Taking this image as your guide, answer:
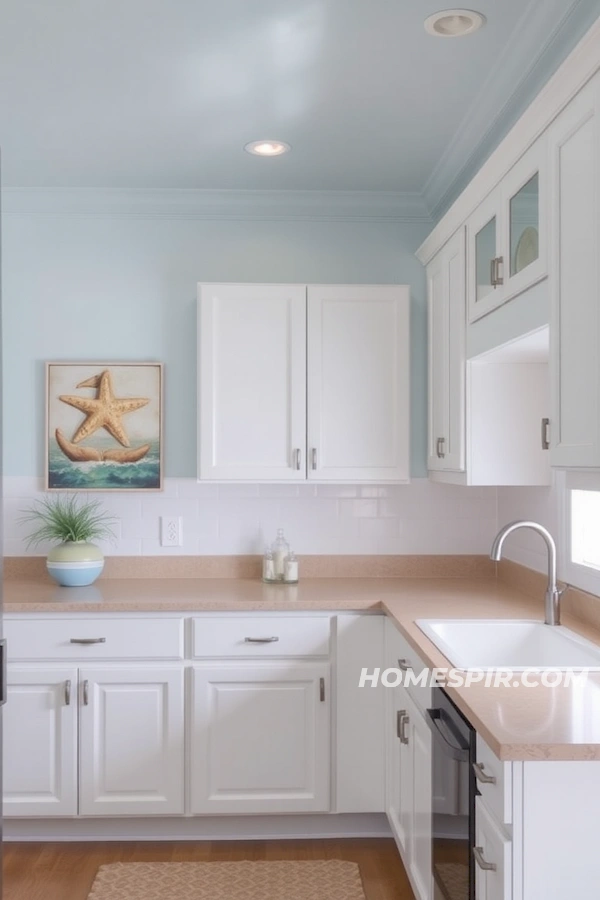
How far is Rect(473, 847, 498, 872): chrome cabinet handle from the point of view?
167 centimetres

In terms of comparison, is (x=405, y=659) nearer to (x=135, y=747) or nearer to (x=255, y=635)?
(x=255, y=635)

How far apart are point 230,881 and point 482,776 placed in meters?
1.49

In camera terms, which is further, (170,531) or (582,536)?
(170,531)

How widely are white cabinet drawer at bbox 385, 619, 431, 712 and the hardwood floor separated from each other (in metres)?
0.69

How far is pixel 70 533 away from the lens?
3.47m

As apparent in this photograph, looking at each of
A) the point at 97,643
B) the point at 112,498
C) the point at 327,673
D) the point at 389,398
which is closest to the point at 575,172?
the point at 389,398

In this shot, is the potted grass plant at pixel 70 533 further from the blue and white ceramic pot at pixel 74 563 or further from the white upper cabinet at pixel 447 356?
the white upper cabinet at pixel 447 356

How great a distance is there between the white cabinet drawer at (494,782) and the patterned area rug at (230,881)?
1237 millimetres

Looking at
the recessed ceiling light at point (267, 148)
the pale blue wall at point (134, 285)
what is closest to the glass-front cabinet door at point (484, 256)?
the recessed ceiling light at point (267, 148)

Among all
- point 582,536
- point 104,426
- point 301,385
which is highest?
point 301,385

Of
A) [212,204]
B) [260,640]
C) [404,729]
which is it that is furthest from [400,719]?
[212,204]

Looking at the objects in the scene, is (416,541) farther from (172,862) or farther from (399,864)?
(172,862)

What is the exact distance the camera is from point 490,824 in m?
1.70

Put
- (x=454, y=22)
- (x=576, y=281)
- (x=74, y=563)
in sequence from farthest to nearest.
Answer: (x=74, y=563), (x=454, y=22), (x=576, y=281)
